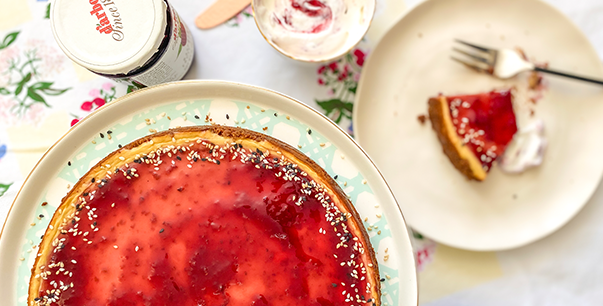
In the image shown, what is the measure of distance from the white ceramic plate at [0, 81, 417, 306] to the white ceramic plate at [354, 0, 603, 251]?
42 centimetres

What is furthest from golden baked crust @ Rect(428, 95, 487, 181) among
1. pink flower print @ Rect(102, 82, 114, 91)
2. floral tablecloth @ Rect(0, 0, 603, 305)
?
pink flower print @ Rect(102, 82, 114, 91)

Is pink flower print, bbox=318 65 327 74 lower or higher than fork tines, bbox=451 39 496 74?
lower

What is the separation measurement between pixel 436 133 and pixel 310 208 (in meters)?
0.94

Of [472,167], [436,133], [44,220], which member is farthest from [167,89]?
[472,167]

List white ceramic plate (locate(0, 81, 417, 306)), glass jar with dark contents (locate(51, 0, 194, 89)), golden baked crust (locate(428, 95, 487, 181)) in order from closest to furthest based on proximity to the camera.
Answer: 1. glass jar with dark contents (locate(51, 0, 194, 89))
2. white ceramic plate (locate(0, 81, 417, 306))
3. golden baked crust (locate(428, 95, 487, 181))

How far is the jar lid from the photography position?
1.37m

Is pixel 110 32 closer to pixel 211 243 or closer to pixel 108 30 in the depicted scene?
pixel 108 30

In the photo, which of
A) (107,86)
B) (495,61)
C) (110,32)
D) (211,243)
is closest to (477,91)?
(495,61)

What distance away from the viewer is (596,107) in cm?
202

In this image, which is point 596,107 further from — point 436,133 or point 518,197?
point 436,133

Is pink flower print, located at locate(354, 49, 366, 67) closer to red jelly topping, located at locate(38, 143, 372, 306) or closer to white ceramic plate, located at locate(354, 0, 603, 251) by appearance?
white ceramic plate, located at locate(354, 0, 603, 251)

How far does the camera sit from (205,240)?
1467mm

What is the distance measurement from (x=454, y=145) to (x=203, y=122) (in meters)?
1.27

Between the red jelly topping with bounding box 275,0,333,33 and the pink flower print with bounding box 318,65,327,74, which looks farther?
the pink flower print with bounding box 318,65,327,74
